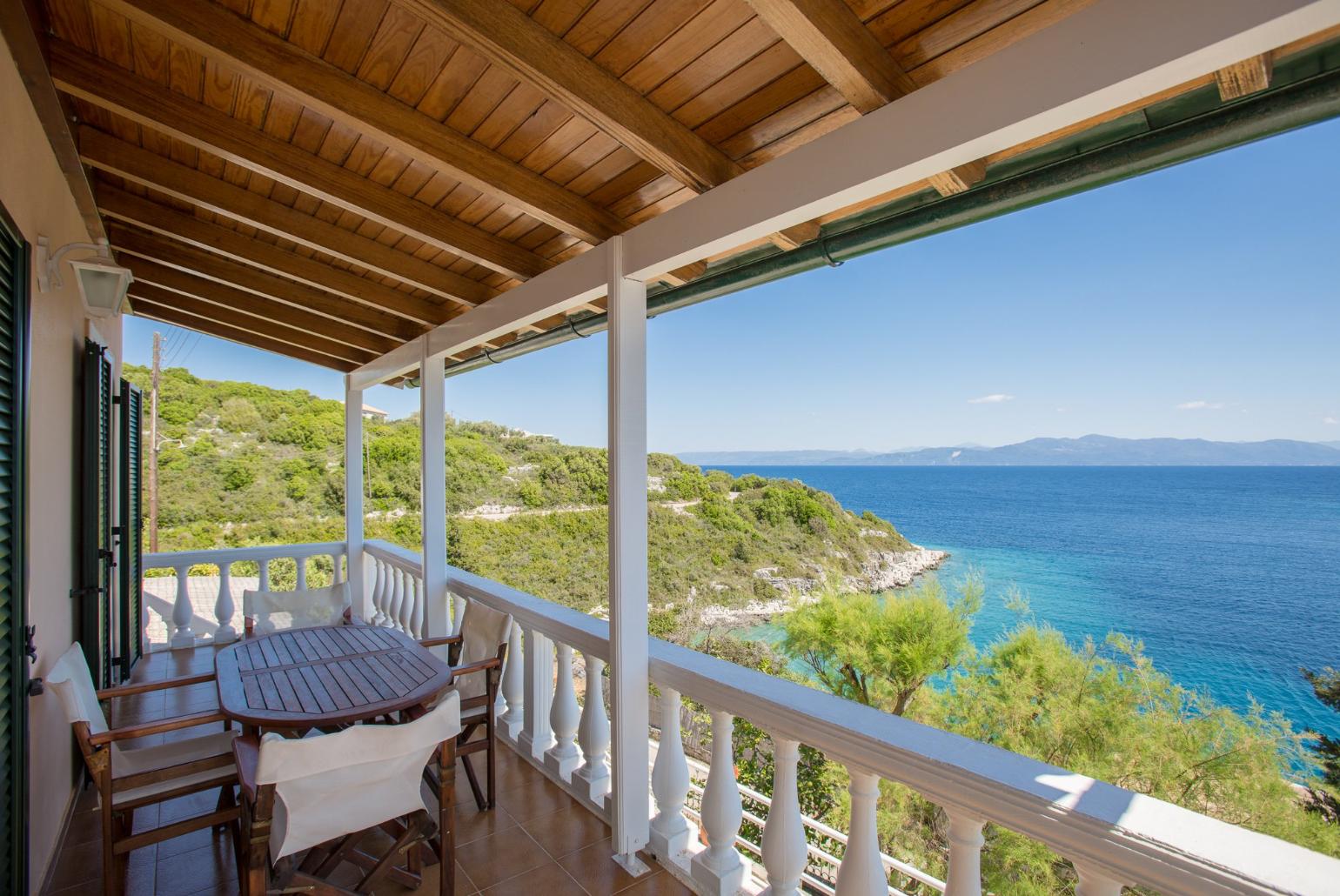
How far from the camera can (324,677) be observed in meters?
2.54

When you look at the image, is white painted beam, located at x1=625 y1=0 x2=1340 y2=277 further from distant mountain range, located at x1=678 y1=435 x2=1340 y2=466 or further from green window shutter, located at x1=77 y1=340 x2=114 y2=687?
distant mountain range, located at x1=678 y1=435 x2=1340 y2=466

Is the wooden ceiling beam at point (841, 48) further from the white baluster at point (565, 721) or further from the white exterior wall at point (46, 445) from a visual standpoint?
the white baluster at point (565, 721)

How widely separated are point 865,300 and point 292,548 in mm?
27973

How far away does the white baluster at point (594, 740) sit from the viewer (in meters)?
2.67

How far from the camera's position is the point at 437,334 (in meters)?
3.91

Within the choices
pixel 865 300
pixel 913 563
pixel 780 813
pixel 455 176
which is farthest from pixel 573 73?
pixel 865 300

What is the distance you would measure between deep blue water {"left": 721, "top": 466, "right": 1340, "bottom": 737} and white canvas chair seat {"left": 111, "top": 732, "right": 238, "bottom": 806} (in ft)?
63.0

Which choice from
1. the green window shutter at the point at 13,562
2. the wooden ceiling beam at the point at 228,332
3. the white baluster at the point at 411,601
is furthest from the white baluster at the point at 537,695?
the wooden ceiling beam at the point at 228,332

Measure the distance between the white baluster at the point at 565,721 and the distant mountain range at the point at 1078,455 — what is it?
24.6 m

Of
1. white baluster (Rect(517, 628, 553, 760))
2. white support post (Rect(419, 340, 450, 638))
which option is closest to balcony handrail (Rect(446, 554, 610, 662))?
white baluster (Rect(517, 628, 553, 760))

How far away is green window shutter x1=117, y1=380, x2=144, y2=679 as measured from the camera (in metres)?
3.94

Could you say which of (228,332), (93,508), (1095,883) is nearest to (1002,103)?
(1095,883)

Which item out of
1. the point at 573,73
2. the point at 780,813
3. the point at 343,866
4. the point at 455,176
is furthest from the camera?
the point at 343,866

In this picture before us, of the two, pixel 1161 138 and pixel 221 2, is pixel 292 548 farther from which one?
pixel 1161 138
